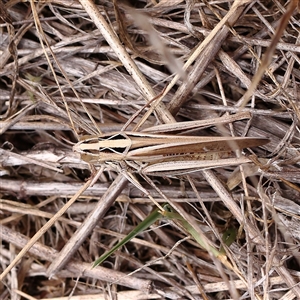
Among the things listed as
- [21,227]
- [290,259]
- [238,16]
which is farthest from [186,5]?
[21,227]

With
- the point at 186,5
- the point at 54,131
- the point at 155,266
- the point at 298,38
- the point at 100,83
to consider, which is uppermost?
the point at 186,5

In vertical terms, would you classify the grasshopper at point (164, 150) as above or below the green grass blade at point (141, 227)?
above

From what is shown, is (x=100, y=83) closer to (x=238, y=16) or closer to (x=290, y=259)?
(x=238, y=16)

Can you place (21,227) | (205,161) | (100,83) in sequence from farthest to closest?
(21,227) → (100,83) → (205,161)

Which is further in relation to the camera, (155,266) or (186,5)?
(155,266)

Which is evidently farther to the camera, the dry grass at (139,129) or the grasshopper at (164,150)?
the dry grass at (139,129)
